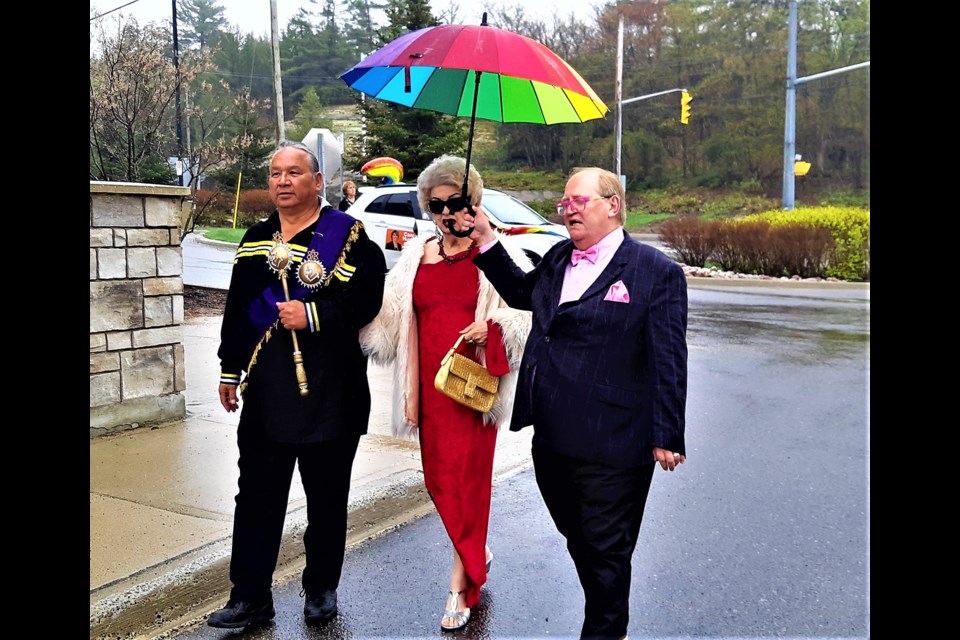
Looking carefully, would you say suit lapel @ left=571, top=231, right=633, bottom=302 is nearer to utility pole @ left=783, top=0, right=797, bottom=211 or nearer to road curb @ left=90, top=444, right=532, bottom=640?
road curb @ left=90, top=444, right=532, bottom=640

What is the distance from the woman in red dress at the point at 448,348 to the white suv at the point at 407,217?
1048 cm

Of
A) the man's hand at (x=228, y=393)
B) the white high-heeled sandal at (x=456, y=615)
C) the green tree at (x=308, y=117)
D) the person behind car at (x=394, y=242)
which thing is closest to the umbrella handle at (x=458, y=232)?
the man's hand at (x=228, y=393)

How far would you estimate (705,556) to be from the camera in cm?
A: 471

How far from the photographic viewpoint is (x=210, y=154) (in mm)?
18391

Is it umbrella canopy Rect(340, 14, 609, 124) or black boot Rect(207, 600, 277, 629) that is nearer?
umbrella canopy Rect(340, 14, 609, 124)

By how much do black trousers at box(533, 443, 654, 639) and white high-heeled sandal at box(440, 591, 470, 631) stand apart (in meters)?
0.70

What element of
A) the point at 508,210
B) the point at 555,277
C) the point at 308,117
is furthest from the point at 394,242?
the point at 308,117

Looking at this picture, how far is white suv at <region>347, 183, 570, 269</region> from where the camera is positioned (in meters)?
15.0

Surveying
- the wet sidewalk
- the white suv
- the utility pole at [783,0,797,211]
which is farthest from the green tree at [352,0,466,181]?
the wet sidewalk

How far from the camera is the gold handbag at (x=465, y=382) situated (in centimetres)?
386

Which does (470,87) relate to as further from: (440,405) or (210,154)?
(210,154)
